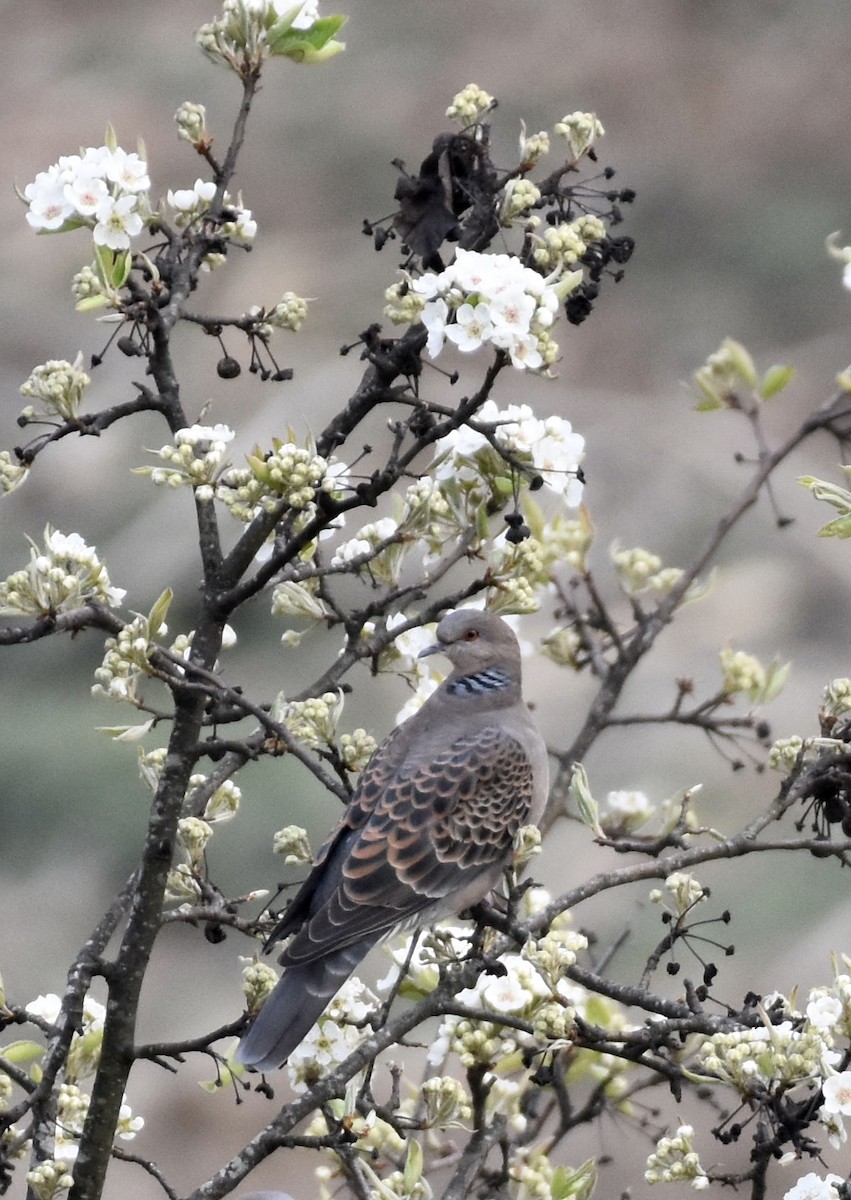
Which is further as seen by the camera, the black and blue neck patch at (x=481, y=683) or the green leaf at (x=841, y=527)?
the black and blue neck patch at (x=481, y=683)

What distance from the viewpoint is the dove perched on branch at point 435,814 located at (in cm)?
217

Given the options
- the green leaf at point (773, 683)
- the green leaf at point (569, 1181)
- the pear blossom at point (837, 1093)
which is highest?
the green leaf at point (773, 683)

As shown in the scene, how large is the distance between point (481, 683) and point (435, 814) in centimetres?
28

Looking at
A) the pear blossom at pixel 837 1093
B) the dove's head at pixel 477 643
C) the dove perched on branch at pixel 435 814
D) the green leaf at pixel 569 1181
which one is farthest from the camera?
the dove's head at pixel 477 643

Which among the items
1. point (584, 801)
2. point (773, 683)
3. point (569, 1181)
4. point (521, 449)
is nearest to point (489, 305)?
point (521, 449)

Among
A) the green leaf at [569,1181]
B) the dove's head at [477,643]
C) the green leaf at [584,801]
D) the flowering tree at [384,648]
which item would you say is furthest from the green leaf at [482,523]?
the green leaf at [569,1181]

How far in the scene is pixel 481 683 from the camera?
252 centimetres

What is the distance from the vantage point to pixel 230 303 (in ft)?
24.0

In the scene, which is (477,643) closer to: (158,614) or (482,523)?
(482,523)

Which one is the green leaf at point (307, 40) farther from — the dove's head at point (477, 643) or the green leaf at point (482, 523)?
the dove's head at point (477, 643)

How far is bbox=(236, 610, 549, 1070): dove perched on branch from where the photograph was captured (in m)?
2.17

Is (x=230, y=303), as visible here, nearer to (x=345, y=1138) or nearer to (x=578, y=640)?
(x=578, y=640)

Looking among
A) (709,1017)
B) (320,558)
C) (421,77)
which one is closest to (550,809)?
(320,558)

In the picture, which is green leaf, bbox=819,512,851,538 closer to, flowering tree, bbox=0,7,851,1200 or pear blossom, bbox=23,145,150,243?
flowering tree, bbox=0,7,851,1200
